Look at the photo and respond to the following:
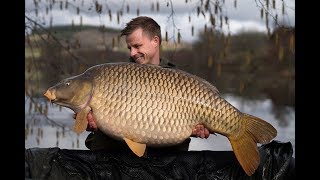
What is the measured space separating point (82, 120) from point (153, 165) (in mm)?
311

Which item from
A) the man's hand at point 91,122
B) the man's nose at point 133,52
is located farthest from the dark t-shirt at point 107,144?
the man's hand at point 91,122

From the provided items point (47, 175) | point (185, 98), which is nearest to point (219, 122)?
point (185, 98)

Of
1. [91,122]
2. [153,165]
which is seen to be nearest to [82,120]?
[91,122]

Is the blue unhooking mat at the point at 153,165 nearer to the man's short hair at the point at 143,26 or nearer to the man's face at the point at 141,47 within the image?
the man's face at the point at 141,47

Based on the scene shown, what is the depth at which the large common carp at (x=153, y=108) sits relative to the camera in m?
1.66

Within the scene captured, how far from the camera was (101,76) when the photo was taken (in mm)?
1701

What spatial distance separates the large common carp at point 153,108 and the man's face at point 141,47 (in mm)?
357

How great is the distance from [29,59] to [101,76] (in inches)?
55.7

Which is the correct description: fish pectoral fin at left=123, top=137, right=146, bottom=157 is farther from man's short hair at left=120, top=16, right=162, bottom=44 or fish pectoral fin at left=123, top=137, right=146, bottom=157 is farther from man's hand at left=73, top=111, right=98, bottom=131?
man's short hair at left=120, top=16, right=162, bottom=44

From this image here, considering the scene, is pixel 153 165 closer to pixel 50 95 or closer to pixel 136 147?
pixel 136 147
